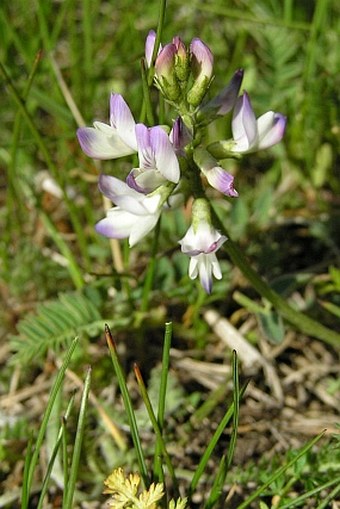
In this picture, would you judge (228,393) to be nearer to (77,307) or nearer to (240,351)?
(240,351)

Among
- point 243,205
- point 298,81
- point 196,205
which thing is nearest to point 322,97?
point 298,81

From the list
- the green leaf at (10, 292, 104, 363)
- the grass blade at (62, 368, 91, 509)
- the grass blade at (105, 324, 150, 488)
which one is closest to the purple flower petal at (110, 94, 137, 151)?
the grass blade at (105, 324, 150, 488)

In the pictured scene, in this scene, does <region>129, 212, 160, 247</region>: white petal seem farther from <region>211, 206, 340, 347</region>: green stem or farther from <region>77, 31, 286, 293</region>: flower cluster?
<region>211, 206, 340, 347</region>: green stem

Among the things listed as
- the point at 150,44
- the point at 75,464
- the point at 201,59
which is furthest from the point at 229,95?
the point at 75,464

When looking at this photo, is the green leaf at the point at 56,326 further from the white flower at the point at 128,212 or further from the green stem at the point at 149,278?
the white flower at the point at 128,212

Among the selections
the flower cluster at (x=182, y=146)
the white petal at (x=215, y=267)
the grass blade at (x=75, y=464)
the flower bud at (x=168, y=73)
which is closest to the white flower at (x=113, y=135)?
the flower cluster at (x=182, y=146)
